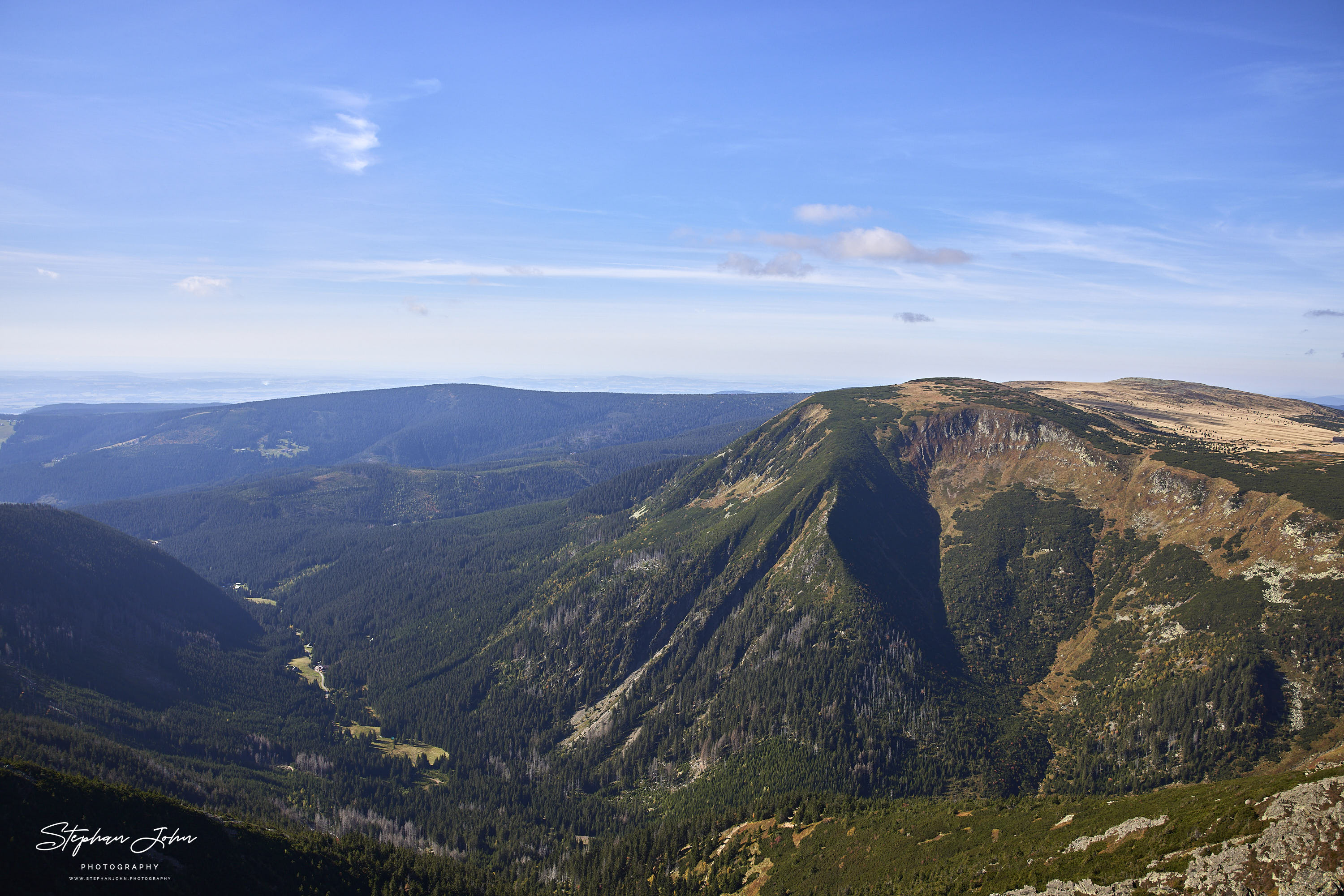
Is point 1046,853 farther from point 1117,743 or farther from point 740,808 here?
point 1117,743
